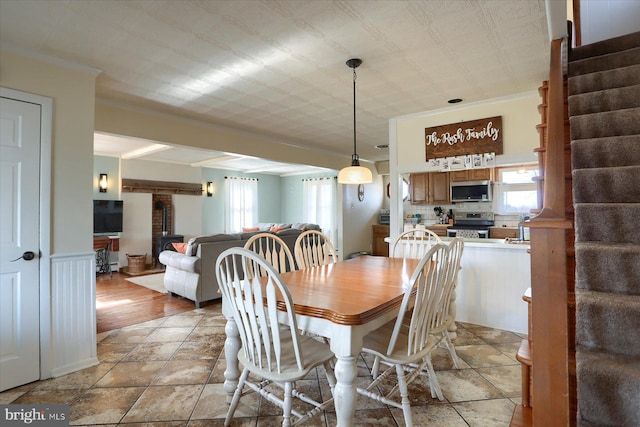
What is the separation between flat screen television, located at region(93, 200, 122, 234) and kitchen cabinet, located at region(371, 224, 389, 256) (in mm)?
5823

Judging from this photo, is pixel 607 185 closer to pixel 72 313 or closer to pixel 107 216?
pixel 72 313

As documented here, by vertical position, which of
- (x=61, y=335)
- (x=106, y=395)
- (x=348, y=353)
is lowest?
(x=106, y=395)

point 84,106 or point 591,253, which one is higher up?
point 84,106

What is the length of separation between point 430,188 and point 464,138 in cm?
312

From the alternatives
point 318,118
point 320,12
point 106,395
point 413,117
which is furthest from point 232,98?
point 106,395

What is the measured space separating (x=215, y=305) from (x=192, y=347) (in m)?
1.40

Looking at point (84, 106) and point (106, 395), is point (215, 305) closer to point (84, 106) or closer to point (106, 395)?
point (106, 395)

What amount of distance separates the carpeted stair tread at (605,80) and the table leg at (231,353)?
2887 millimetres

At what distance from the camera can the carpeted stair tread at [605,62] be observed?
2.32 meters

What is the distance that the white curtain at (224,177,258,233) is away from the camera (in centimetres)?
859

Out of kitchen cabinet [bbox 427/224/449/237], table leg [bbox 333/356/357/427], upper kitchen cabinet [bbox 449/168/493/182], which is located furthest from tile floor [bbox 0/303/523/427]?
upper kitchen cabinet [bbox 449/168/493/182]

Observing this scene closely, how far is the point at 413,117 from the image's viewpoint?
4.02 metres

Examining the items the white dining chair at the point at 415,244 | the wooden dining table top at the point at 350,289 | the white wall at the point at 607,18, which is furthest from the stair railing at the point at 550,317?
the white wall at the point at 607,18

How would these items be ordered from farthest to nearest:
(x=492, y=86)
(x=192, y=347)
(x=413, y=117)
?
1. (x=413, y=117)
2. (x=492, y=86)
3. (x=192, y=347)
